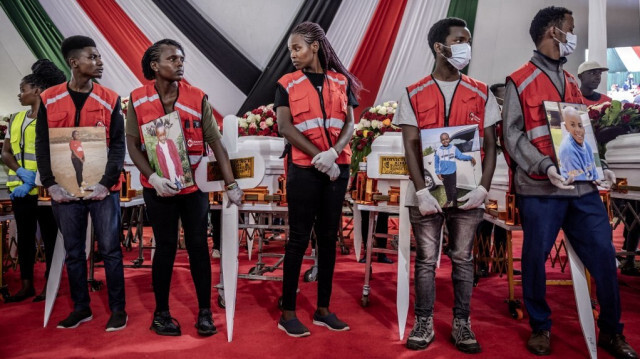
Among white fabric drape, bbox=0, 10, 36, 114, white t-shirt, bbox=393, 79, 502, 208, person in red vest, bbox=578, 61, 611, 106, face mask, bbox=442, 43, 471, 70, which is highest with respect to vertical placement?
white fabric drape, bbox=0, 10, 36, 114

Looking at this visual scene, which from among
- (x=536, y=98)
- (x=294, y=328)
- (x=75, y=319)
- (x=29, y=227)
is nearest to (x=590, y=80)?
(x=536, y=98)

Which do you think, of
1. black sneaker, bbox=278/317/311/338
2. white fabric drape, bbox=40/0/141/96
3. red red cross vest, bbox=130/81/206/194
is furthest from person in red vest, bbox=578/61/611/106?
white fabric drape, bbox=40/0/141/96

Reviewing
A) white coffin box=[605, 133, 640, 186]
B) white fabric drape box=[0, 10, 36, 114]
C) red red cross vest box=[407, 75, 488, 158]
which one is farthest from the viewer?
white fabric drape box=[0, 10, 36, 114]

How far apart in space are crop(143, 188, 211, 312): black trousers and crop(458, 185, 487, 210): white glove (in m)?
1.16

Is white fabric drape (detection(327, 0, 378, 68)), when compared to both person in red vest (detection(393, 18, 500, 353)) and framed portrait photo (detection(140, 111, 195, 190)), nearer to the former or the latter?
person in red vest (detection(393, 18, 500, 353))

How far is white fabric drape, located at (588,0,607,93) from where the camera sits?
598cm

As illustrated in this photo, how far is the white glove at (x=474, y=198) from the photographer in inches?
78.0

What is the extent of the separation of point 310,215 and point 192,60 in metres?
4.79

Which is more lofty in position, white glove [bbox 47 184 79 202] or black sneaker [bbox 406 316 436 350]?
white glove [bbox 47 184 79 202]

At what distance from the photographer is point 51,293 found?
2615mm

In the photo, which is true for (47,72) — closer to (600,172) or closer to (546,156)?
(546,156)

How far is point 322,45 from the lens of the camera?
7.52 feet

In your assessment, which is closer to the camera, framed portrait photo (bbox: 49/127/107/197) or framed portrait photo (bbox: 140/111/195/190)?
framed portrait photo (bbox: 140/111/195/190)

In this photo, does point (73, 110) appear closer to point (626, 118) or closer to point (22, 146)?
point (22, 146)
